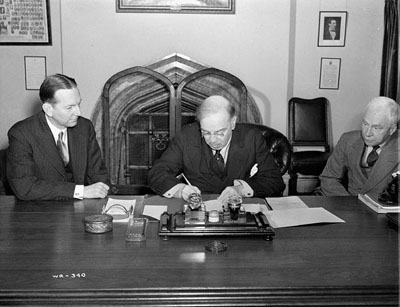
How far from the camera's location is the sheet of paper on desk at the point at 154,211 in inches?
98.4

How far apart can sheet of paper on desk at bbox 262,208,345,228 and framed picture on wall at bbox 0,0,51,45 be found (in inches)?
147

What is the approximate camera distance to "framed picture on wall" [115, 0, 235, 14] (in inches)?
210

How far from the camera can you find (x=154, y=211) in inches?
101

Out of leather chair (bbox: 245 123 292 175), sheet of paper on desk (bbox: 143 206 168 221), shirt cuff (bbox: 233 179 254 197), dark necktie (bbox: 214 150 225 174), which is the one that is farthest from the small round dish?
leather chair (bbox: 245 123 292 175)

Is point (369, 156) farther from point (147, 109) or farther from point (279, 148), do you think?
point (147, 109)

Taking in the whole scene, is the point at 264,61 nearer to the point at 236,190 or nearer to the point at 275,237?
the point at 236,190

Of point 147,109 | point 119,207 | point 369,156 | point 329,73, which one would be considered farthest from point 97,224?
point 329,73

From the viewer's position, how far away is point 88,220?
224 centimetres

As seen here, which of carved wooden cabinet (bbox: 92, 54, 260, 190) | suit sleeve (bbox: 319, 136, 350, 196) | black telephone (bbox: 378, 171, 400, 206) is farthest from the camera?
carved wooden cabinet (bbox: 92, 54, 260, 190)

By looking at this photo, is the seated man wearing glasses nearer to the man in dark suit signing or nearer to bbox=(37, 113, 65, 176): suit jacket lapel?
the man in dark suit signing

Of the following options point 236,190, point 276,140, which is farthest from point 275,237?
point 276,140

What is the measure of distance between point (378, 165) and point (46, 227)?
1.92 metres

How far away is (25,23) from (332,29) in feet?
10.4

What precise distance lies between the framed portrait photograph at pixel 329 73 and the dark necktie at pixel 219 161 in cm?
275
